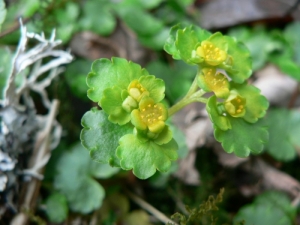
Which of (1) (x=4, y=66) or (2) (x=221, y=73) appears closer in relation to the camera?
(2) (x=221, y=73)

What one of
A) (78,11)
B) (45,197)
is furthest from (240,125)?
(78,11)

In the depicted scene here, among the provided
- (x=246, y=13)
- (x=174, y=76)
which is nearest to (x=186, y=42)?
(x=174, y=76)

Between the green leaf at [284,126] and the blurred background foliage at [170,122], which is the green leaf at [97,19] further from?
the green leaf at [284,126]

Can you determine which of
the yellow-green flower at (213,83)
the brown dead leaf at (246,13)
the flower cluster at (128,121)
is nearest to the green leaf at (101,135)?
the flower cluster at (128,121)

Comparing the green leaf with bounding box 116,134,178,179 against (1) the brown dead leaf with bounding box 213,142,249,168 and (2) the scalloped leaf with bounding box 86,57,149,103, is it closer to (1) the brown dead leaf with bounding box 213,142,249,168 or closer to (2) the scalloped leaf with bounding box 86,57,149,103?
(2) the scalloped leaf with bounding box 86,57,149,103

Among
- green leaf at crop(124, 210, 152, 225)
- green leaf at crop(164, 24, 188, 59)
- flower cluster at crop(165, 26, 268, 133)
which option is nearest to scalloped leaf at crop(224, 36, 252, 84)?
flower cluster at crop(165, 26, 268, 133)

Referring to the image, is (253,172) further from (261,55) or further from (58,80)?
(58,80)

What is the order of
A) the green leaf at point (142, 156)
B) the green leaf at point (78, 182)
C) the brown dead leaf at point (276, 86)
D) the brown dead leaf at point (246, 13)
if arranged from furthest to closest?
1. the brown dead leaf at point (246, 13)
2. the brown dead leaf at point (276, 86)
3. the green leaf at point (78, 182)
4. the green leaf at point (142, 156)

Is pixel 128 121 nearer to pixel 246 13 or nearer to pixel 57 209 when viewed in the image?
pixel 57 209
